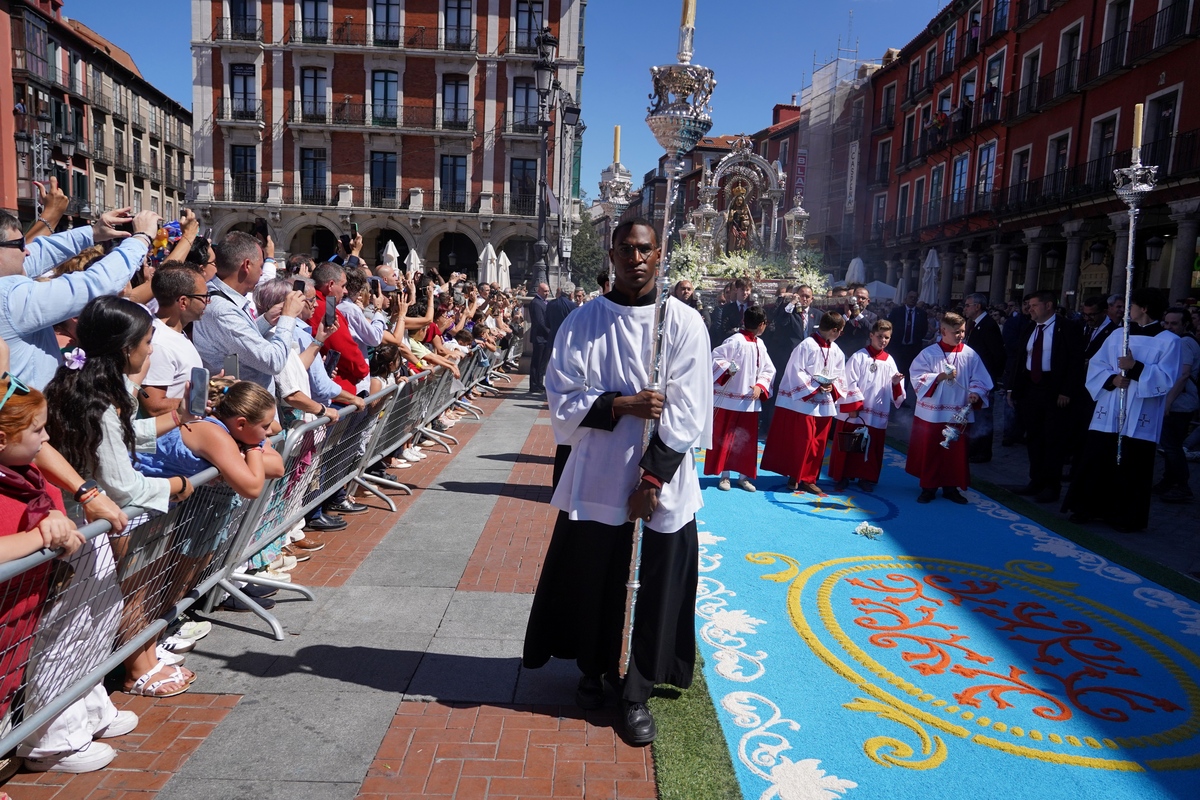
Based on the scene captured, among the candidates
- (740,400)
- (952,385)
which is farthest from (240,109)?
(952,385)

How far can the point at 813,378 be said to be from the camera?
8.13 metres

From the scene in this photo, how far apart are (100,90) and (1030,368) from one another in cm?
4233

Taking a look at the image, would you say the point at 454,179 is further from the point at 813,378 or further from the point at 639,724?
the point at 639,724

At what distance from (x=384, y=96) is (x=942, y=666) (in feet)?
124

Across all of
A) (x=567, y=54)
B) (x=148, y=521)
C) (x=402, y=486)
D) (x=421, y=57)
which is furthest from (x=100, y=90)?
(x=148, y=521)

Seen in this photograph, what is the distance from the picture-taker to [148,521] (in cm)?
319

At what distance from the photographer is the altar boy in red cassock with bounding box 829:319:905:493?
8352 millimetres

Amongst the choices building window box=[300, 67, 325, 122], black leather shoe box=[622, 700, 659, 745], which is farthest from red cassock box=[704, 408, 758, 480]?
building window box=[300, 67, 325, 122]

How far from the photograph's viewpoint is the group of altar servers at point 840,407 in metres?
7.96

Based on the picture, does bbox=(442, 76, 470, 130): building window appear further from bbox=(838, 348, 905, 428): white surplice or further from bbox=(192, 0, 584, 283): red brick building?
bbox=(838, 348, 905, 428): white surplice

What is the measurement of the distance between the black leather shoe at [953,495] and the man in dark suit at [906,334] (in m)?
5.54

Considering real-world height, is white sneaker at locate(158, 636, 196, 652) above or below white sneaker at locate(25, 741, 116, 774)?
above

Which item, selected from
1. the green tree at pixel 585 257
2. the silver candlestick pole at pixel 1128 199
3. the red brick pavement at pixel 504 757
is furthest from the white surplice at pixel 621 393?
the green tree at pixel 585 257

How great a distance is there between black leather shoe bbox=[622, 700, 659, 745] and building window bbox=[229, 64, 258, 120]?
38900mm
